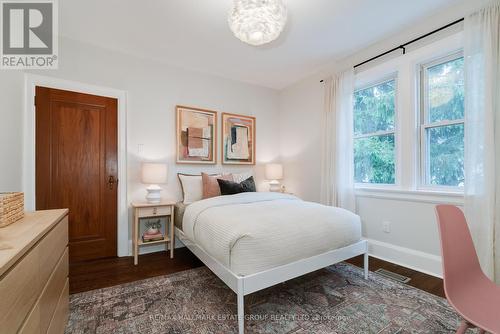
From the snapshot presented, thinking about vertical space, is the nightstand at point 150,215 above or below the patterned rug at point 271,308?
above

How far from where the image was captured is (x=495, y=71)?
1909 millimetres

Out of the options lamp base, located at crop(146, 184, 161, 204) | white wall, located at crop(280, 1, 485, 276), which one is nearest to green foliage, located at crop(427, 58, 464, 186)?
white wall, located at crop(280, 1, 485, 276)

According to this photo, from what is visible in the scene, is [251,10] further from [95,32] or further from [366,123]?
[366,123]

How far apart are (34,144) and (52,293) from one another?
2.00 metres

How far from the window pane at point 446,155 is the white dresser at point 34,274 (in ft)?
10.5

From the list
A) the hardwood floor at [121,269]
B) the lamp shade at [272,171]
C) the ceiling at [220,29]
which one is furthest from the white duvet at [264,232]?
the ceiling at [220,29]

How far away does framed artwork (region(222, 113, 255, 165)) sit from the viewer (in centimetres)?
376

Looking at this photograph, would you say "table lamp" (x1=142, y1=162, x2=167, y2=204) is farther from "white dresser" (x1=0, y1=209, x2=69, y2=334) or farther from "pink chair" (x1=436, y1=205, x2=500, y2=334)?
"pink chair" (x1=436, y1=205, x2=500, y2=334)

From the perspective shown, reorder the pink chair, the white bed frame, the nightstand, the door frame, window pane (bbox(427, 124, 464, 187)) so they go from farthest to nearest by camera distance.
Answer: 1. the nightstand
2. the door frame
3. window pane (bbox(427, 124, 464, 187))
4. the white bed frame
5. the pink chair

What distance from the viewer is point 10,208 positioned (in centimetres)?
113

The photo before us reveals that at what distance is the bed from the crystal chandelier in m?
1.48

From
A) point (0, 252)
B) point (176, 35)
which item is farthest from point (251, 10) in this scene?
point (0, 252)

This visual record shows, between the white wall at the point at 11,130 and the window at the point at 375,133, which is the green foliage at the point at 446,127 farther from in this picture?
the white wall at the point at 11,130

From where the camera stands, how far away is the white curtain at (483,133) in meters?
1.89
